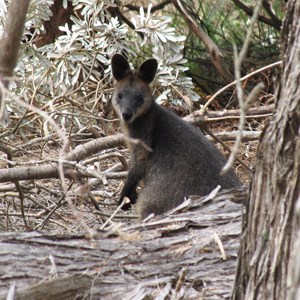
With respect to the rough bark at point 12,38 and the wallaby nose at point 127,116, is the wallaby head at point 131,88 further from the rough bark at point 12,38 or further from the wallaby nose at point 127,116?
the rough bark at point 12,38

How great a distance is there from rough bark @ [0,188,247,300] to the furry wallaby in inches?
57.5

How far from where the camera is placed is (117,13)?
8852 mm

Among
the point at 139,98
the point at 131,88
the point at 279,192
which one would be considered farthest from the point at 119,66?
the point at 279,192

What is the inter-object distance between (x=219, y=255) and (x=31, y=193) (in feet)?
9.99

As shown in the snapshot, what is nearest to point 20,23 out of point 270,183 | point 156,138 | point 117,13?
point 270,183

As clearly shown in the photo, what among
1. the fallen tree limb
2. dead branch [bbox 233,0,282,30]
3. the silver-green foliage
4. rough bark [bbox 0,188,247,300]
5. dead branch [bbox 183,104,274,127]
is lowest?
rough bark [bbox 0,188,247,300]

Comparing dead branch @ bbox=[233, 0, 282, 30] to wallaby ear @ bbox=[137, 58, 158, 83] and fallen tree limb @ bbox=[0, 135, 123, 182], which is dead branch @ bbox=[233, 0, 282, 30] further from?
fallen tree limb @ bbox=[0, 135, 123, 182]

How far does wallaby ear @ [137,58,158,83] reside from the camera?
654cm

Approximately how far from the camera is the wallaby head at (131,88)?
21.0ft

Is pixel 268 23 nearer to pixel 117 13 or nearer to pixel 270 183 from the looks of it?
pixel 117 13

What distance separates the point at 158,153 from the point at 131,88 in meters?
0.70

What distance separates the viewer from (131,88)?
6543 millimetres

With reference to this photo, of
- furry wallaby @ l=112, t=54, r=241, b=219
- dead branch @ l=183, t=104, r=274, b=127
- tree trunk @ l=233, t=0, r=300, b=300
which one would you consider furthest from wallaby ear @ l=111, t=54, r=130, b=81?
tree trunk @ l=233, t=0, r=300, b=300

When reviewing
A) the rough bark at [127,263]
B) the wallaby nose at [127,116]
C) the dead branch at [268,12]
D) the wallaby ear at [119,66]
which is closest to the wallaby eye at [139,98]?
the wallaby nose at [127,116]
